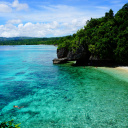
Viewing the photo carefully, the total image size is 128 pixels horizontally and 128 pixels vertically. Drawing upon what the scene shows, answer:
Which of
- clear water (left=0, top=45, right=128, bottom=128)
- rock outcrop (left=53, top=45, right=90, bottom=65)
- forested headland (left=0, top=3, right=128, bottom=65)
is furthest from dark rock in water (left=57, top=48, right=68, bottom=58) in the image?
clear water (left=0, top=45, right=128, bottom=128)

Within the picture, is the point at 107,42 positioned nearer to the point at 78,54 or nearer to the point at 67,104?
the point at 78,54

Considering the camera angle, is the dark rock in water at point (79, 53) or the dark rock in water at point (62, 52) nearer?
the dark rock in water at point (79, 53)

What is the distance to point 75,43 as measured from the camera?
36781mm

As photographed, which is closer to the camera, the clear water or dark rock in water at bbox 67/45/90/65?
the clear water

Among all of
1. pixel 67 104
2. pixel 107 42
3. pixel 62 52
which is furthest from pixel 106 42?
pixel 67 104

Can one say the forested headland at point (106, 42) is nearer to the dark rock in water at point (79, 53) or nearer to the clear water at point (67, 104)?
the dark rock in water at point (79, 53)

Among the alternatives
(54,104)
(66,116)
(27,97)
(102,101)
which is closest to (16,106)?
(27,97)

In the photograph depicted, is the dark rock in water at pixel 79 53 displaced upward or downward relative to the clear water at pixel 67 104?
upward

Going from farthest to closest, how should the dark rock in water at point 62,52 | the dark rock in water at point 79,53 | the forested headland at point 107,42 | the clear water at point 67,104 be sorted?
the dark rock in water at point 62,52, the dark rock in water at point 79,53, the forested headland at point 107,42, the clear water at point 67,104

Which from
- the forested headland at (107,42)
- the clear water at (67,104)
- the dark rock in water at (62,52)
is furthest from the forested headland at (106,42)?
the clear water at (67,104)

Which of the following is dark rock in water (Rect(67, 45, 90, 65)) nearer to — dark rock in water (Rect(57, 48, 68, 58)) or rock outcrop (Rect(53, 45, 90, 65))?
rock outcrop (Rect(53, 45, 90, 65))

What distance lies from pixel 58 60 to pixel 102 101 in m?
27.1

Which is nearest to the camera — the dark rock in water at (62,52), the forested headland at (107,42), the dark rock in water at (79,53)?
the forested headland at (107,42)

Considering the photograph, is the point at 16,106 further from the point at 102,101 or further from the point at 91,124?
the point at 102,101
